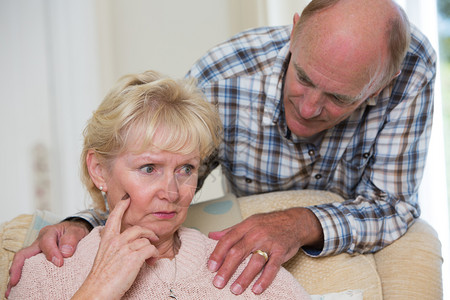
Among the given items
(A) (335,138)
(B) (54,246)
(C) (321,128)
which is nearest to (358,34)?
(C) (321,128)

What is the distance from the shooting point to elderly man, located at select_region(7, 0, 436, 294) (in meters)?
1.62

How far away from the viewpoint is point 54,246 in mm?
1441

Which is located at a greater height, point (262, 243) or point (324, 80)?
point (324, 80)

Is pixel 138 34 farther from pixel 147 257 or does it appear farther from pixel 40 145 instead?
pixel 147 257

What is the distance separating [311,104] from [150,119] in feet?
1.87

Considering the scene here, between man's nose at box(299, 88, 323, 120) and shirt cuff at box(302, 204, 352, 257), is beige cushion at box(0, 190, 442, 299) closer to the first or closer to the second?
shirt cuff at box(302, 204, 352, 257)

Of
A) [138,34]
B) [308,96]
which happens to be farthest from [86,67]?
[308,96]

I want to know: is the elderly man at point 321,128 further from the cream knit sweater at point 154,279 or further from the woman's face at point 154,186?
the woman's face at point 154,186

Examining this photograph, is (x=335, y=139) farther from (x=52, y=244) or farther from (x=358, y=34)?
(x=52, y=244)

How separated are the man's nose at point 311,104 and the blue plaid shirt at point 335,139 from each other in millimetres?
212

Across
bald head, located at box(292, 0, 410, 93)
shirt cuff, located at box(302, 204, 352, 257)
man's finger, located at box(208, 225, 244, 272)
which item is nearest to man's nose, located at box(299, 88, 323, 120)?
bald head, located at box(292, 0, 410, 93)

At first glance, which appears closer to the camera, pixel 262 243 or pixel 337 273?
pixel 262 243

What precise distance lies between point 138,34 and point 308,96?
1.86 m

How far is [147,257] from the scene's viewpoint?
1.28 m
